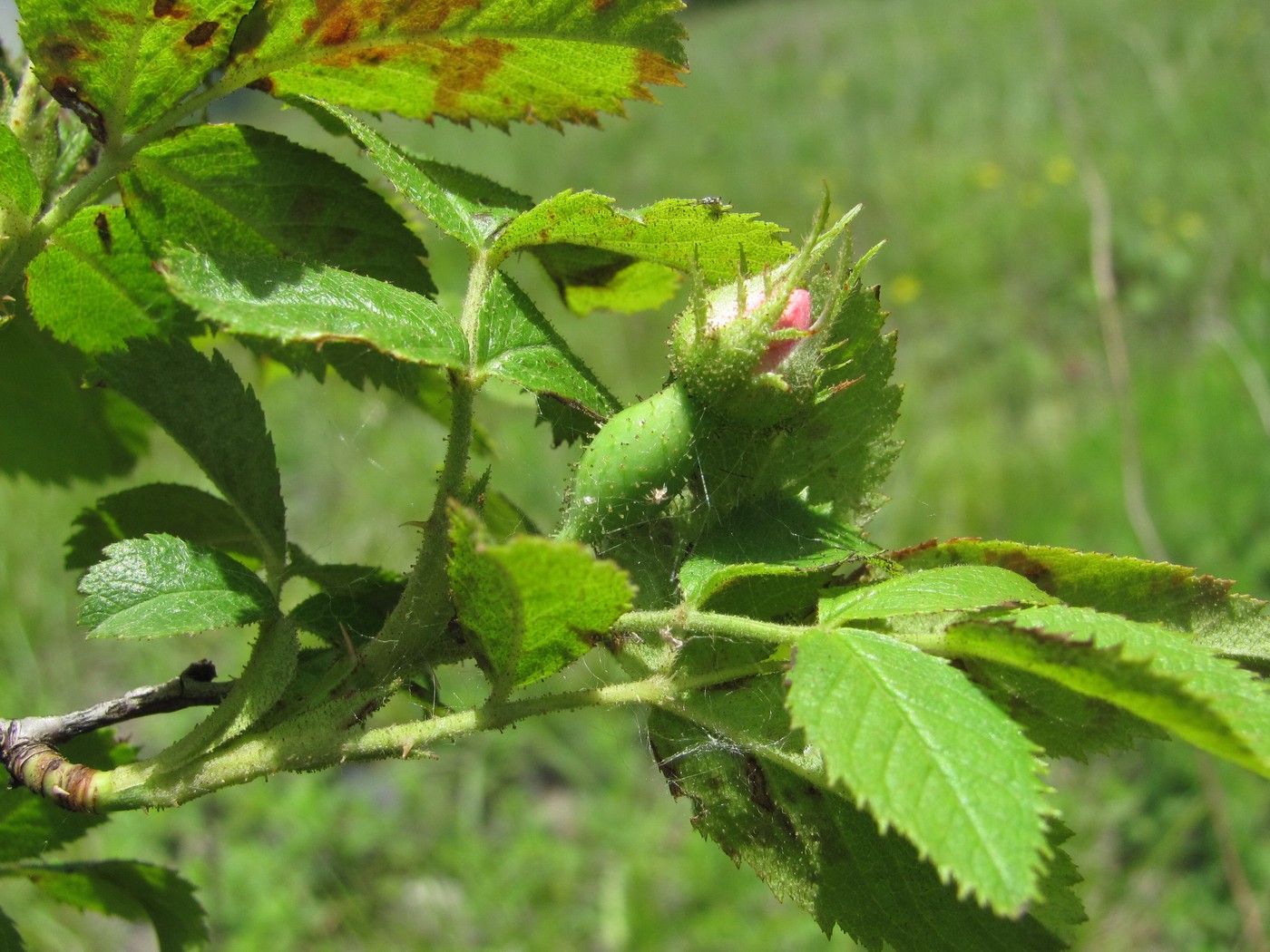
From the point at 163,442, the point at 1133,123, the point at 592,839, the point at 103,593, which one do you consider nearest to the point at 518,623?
the point at 103,593

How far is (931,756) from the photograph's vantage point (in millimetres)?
660

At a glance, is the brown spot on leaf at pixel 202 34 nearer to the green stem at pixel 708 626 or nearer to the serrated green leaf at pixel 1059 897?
the green stem at pixel 708 626

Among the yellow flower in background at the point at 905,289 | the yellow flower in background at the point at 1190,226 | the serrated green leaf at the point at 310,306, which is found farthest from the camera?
the yellow flower in background at the point at 905,289

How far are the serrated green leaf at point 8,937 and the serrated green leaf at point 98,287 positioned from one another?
55 centimetres

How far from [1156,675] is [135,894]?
1077mm

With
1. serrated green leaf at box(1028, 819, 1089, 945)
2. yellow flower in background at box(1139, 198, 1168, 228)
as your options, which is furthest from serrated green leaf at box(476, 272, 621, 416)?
yellow flower in background at box(1139, 198, 1168, 228)

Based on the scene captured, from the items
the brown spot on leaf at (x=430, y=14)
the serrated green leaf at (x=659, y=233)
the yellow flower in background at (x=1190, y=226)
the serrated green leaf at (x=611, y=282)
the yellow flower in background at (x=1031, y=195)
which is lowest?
the yellow flower in background at (x=1190, y=226)

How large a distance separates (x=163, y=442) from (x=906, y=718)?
5.57 meters

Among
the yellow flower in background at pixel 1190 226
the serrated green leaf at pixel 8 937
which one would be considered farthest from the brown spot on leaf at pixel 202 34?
the yellow flower in background at pixel 1190 226

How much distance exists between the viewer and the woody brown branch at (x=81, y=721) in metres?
0.85

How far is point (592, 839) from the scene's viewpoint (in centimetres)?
404

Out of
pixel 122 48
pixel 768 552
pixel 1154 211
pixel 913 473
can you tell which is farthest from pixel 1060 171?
pixel 122 48

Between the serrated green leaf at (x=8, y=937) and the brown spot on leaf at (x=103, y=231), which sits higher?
the brown spot on leaf at (x=103, y=231)

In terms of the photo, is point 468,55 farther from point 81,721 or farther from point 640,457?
point 81,721
